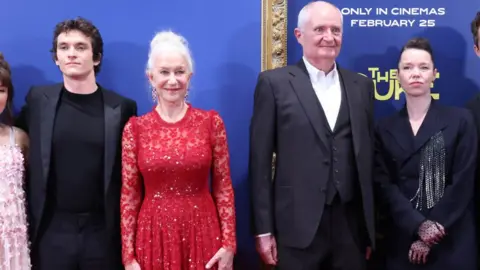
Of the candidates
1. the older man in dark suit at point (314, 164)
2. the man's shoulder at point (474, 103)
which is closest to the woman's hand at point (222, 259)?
the older man in dark suit at point (314, 164)

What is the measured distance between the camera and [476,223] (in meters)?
2.40

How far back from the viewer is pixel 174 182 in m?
2.05

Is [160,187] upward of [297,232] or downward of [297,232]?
upward

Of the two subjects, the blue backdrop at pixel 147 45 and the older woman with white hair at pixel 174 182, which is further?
the blue backdrop at pixel 147 45

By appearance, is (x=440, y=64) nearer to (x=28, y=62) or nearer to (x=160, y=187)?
(x=160, y=187)

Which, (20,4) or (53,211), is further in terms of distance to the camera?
(20,4)

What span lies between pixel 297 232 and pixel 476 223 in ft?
2.71

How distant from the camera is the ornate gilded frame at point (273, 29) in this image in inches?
106

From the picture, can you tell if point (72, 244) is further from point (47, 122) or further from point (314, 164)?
point (314, 164)

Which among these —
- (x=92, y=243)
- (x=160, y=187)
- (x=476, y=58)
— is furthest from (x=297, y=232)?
(x=476, y=58)

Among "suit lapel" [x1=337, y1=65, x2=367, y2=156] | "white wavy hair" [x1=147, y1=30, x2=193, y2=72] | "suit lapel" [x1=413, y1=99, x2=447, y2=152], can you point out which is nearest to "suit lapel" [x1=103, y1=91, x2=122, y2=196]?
"white wavy hair" [x1=147, y1=30, x2=193, y2=72]

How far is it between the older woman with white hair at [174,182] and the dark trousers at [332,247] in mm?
241

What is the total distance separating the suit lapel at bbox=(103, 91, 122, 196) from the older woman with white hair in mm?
165

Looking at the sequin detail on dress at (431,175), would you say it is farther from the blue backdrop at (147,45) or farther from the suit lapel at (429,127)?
the blue backdrop at (147,45)
